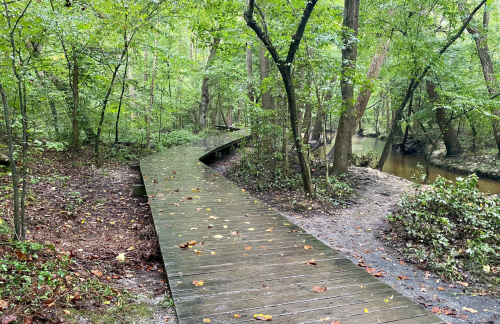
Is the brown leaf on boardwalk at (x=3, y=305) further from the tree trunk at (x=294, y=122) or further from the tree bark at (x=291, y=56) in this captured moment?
the tree trunk at (x=294, y=122)

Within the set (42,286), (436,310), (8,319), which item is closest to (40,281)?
(42,286)

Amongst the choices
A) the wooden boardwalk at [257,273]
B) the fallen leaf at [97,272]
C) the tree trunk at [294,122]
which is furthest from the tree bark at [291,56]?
the fallen leaf at [97,272]

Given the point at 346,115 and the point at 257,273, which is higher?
the point at 346,115

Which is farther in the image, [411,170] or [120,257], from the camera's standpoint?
[411,170]

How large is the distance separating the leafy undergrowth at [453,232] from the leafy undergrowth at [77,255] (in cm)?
451

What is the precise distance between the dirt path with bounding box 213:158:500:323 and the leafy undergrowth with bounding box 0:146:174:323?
3.19 meters

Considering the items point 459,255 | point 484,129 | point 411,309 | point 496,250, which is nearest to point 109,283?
point 411,309

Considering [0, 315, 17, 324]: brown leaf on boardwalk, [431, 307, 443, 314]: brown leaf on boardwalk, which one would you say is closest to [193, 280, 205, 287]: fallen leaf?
[0, 315, 17, 324]: brown leaf on boardwalk

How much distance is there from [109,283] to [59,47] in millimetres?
8655

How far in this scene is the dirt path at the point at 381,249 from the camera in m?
4.02

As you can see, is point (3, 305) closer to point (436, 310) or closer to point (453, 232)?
point (436, 310)

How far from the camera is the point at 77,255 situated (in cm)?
397

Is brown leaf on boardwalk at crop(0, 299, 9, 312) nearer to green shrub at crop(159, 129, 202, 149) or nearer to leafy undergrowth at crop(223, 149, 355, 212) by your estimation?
leafy undergrowth at crop(223, 149, 355, 212)

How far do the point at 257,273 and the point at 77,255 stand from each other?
234 cm
